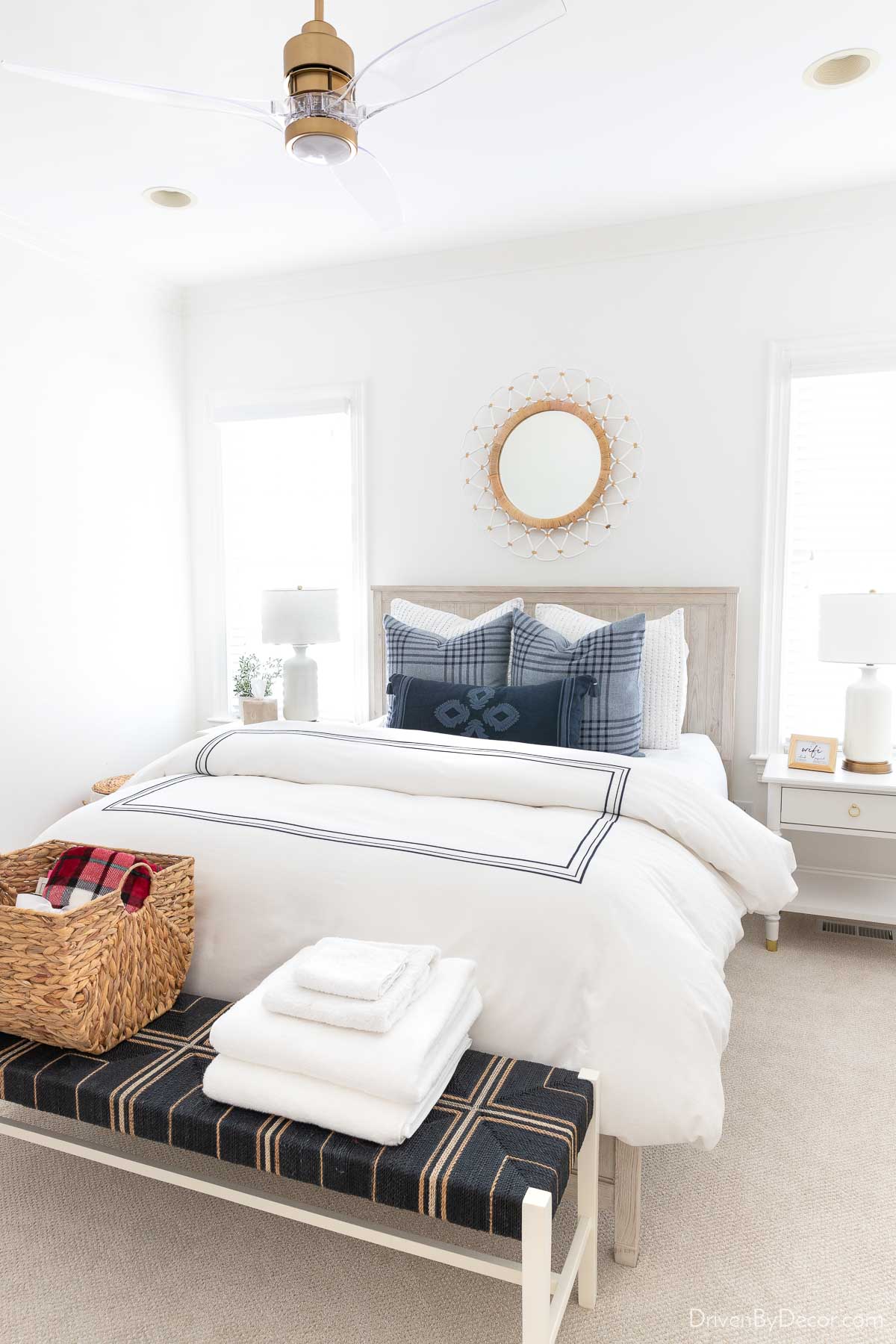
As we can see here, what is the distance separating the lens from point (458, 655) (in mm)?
3156

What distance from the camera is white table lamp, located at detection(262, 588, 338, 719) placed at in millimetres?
3658

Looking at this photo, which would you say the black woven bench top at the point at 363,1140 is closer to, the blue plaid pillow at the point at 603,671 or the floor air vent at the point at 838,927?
the blue plaid pillow at the point at 603,671

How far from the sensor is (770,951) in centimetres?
294

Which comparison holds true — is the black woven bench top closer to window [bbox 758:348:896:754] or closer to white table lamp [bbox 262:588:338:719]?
white table lamp [bbox 262:588:338:719]

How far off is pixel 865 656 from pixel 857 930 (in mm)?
1000

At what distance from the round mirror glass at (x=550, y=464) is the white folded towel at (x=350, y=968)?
2414 mm

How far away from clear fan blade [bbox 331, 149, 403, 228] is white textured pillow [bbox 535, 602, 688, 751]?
1.60 meters

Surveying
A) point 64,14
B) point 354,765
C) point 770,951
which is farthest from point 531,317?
point 770,951

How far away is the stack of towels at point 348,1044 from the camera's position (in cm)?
132

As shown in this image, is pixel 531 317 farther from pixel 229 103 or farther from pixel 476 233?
pixel 229 103

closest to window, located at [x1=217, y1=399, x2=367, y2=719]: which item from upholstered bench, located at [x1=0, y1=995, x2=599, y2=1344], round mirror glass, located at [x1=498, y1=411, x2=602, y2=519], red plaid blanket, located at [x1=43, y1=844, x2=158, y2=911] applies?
round mirror glass, located at [x1=498, y1=411, x2=602, y2=519]

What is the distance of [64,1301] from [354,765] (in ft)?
4.01

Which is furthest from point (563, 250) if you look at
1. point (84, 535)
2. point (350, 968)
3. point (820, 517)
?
point (350, 968)

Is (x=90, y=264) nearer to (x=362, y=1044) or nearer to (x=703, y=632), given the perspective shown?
(x=703, y=632)
